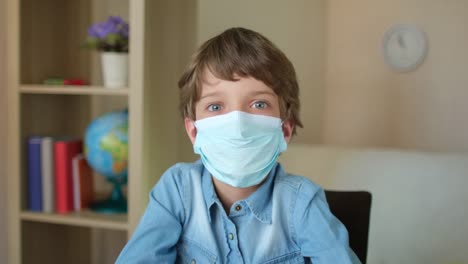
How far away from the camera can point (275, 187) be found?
1061 mm

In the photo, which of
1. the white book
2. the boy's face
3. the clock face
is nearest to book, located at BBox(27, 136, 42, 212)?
the white book

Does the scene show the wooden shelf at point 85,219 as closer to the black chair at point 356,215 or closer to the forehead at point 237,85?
the black chair at point 356,215

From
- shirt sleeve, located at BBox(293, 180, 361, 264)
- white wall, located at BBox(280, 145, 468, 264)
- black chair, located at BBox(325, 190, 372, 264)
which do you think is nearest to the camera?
shirt sleeve, located at BBox(293, 180, 361, 264)

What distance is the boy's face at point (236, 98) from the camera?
3.23ft

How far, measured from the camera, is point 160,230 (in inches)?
39.8

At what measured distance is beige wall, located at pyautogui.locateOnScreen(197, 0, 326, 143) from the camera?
2.01 metres

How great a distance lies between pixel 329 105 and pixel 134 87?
108 cm

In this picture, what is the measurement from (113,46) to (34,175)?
55 cm

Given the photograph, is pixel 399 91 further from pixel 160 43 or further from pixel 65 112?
pixel 65 112

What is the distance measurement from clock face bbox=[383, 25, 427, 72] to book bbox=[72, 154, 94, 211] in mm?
1348

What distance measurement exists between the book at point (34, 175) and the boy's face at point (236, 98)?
1055mm

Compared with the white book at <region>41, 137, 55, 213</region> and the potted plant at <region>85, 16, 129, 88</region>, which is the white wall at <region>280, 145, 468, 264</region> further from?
the white book at <region>41, 137, 55, 213</region>

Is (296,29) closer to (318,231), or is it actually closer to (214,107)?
(214,107)
